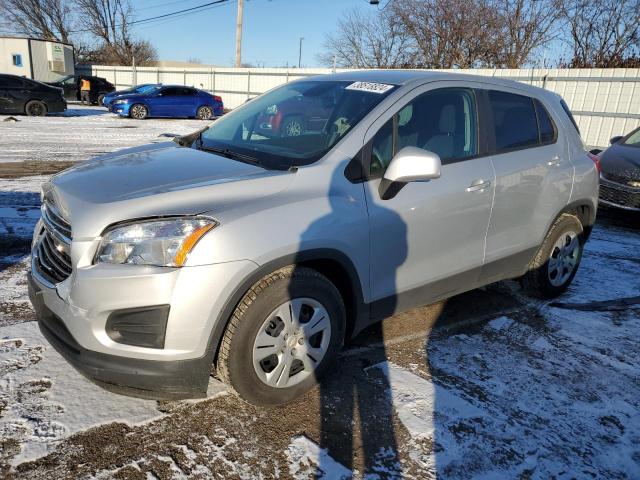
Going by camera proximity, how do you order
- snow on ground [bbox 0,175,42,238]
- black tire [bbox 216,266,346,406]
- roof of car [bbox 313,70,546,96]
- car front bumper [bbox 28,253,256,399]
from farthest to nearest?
snow on ground [bbox 0,175,42,238] → roof of car [bbox 313,70,546,96] → black tire [bbox 216,266,346,406] → car front bumper [bbox 28,253,256,399]

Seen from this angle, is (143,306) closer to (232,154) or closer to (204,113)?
(232,154)

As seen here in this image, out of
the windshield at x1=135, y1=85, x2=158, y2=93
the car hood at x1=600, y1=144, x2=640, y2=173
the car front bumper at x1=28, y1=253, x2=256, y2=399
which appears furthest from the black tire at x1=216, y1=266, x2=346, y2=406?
the windshield at x1=135, y1=85, x2=158, y2=93

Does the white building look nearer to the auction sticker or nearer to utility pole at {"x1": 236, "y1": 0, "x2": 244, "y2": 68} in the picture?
utility pole at {"x1": 236, "y1": 0, "x2": 244, "y2": 68}

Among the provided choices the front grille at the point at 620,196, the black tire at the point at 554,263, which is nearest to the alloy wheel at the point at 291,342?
the black tire at the point at 554,263

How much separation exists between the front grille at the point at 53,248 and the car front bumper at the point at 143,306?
11 centimetres

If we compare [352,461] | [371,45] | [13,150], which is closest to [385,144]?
[352,461]

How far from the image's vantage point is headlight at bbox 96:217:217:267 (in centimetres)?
221

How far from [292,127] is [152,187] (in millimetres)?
1184

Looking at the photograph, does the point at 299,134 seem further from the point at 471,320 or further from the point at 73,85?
the point at 73,85

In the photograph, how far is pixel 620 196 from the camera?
7316 millimetres

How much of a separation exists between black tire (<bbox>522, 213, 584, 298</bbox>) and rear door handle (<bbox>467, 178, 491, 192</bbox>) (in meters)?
1.11

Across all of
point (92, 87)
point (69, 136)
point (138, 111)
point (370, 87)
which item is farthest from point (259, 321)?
point (92, 87)

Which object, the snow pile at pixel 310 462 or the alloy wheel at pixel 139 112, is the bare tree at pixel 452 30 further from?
the snow pile at pixel 310 462

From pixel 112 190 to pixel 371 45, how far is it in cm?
3614
